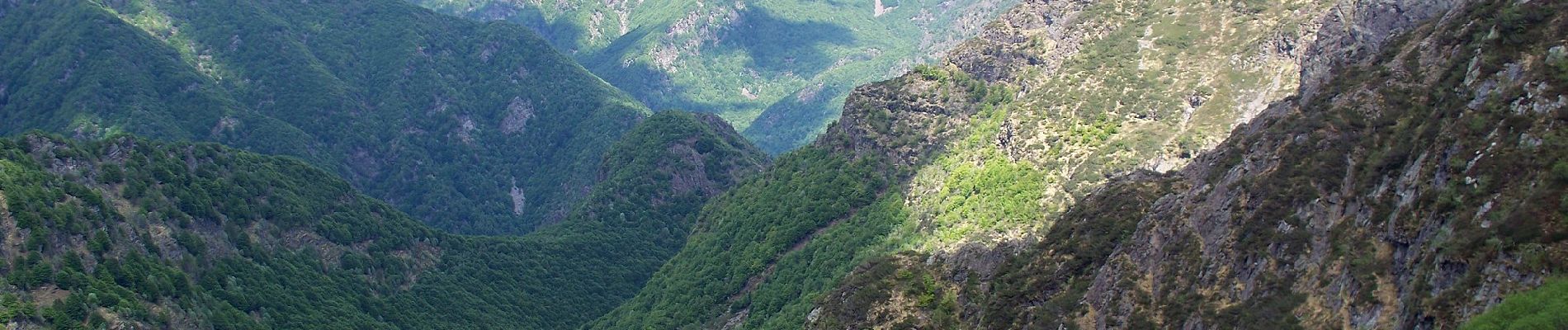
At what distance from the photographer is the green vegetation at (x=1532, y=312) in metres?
40.9

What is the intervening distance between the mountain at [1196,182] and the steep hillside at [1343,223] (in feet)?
0.40

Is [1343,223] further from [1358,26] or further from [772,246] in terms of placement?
[772,246]

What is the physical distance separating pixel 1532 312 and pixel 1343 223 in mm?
17124

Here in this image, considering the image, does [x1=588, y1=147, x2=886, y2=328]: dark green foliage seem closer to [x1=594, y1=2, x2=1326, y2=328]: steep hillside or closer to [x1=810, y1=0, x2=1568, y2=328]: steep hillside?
[x1=594, y1=2, x2=1326, y2=328]: steep hillside

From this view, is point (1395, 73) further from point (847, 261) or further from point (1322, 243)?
point (847, 261)

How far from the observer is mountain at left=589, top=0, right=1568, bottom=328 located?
A: 51.2m

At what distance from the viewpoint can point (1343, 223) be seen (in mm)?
59156

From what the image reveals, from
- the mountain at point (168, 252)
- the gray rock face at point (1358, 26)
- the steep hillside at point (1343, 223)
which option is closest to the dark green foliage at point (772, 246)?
the mountain at point (168, 252)

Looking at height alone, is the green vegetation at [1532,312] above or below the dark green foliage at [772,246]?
above

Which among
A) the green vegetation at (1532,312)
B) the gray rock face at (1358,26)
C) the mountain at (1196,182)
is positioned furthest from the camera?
the gray rock face at (1358,26)

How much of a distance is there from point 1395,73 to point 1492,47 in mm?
10108

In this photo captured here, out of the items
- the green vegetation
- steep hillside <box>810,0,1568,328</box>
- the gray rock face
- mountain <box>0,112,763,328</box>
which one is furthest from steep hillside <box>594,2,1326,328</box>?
the green vegetation

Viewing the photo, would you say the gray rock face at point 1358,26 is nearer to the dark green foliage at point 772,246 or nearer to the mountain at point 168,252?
the dark green foliage at point 772,246

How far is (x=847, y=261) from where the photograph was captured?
483ft
